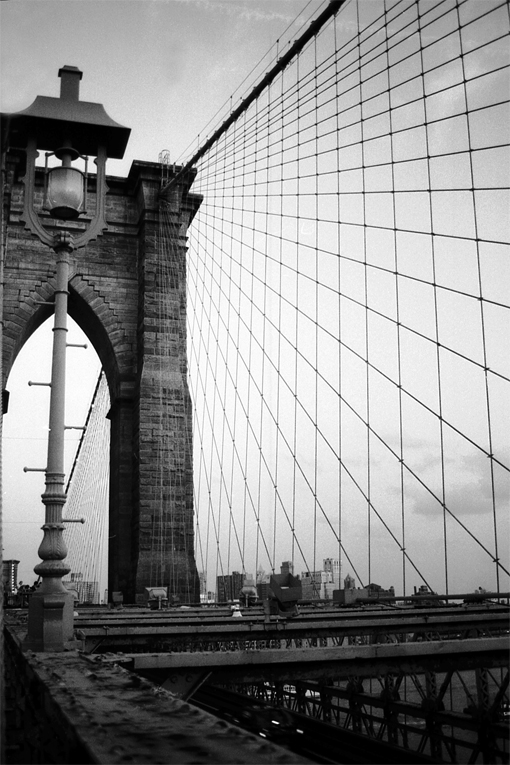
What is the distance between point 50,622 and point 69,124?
9.08ft

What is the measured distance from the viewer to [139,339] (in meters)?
15.6

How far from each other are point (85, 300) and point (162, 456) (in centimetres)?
355

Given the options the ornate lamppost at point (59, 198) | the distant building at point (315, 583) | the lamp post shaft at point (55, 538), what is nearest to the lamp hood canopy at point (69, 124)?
the ornate lamppost at point (59, 198)

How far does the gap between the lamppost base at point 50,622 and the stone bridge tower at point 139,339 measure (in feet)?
32.8

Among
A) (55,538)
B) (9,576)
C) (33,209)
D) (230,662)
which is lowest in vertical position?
(9,576)

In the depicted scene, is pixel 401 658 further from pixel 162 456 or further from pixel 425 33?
pixel 162 456

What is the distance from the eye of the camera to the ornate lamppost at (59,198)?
4.16 meters

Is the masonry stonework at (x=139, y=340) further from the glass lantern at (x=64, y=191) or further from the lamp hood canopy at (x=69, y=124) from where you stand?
the glass lantern at (x=64, y=191)

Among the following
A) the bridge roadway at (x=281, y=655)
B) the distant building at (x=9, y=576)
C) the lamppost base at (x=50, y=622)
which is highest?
the lamppost base at (x=50, y=622)

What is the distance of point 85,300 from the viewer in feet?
51.2

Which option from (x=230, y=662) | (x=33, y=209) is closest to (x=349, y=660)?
(x=230, y=662)

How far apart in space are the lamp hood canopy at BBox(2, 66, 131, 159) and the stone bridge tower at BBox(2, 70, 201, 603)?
32.9 feet

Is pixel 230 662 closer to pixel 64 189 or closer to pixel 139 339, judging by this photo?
pixel 64 189

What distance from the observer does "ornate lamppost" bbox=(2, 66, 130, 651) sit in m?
4.16
